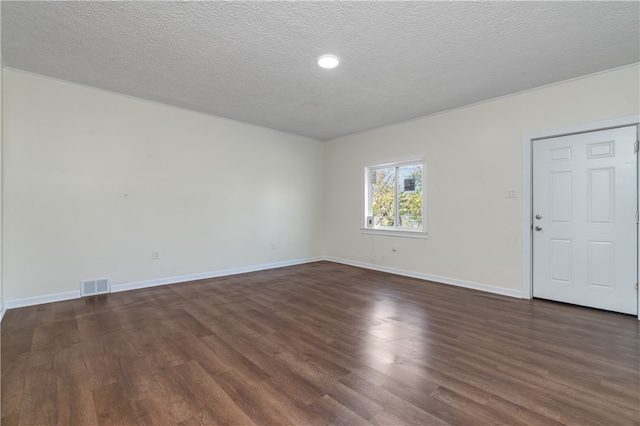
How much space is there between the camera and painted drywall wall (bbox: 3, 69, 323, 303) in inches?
132

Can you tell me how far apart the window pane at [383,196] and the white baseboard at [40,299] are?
4.75 m

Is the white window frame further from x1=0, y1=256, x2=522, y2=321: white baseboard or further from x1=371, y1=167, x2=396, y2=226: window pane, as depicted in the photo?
x1=0, y1=256, x2=522, y2=321: white baseboard

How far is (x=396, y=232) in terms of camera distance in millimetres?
5191

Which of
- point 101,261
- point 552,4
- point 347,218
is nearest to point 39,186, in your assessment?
point 101,261

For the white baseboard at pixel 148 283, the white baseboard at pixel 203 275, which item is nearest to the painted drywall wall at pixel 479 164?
the white baseboard at pixel 203 275

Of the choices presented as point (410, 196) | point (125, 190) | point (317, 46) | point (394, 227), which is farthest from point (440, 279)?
point (125, 190)

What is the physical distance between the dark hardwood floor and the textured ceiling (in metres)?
2.64

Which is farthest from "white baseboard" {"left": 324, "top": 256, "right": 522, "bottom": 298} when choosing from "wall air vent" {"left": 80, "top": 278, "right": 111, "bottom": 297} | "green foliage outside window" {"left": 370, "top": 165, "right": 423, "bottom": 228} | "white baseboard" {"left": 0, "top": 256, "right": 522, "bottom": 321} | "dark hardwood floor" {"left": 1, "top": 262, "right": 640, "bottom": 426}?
"wall air vent" {"left": 80, "top": 278, "right": 111, "bottom": 297}

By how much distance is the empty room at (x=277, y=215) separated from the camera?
1890 millimetres

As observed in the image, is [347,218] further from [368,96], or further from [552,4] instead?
[552,4]

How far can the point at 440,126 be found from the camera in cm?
457

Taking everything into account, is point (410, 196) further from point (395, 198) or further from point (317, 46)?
point (317, 46)

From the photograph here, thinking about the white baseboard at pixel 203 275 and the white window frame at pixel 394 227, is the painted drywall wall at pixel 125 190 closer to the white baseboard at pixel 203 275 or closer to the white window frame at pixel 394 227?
the white baseboard at pixel 203 275

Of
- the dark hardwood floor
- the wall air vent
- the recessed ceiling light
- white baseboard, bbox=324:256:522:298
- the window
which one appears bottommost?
the dark hardwood floor
